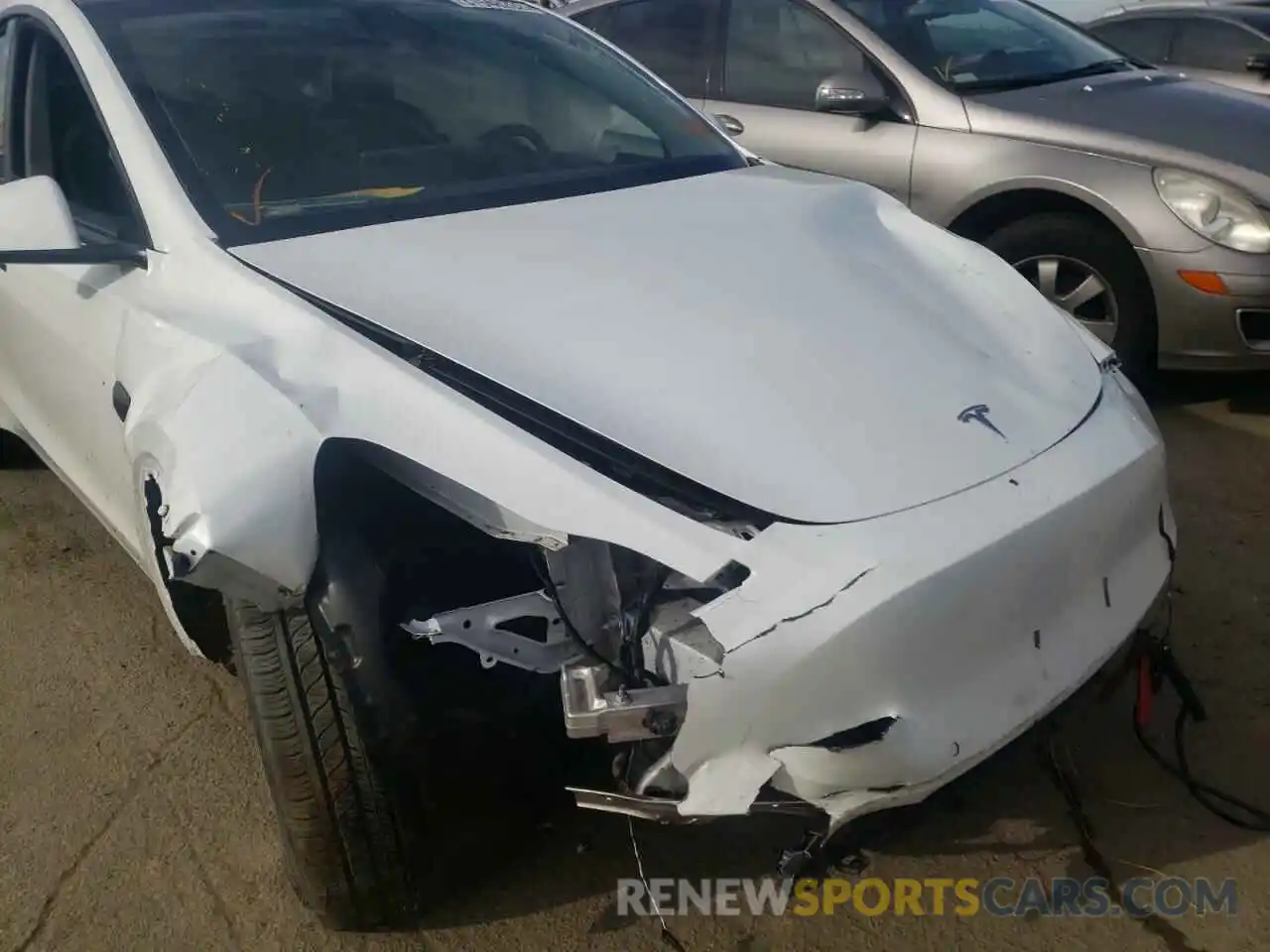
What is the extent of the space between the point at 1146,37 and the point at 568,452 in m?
7.89

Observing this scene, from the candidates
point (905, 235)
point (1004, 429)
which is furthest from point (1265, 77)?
point (1004, 429)

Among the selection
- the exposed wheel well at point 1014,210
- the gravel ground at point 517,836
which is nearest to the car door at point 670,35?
the exposed wheel well at point 1014,210

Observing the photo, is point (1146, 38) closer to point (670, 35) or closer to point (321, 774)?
point (670, 35)

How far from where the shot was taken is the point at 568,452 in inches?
70.3

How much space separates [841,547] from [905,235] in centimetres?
127

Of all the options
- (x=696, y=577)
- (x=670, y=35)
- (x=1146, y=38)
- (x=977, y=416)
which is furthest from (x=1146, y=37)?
(x=696, y=577)

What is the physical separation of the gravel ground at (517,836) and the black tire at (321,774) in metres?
0.11

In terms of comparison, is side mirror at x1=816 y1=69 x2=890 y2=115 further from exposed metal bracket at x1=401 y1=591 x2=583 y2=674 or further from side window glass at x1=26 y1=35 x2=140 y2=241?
exposed metal bracket at x1=401 y1=591 x2=583 y2=674

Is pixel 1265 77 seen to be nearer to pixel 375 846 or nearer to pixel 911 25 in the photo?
pixel 911 25

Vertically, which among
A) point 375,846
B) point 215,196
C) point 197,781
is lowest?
point 197,781

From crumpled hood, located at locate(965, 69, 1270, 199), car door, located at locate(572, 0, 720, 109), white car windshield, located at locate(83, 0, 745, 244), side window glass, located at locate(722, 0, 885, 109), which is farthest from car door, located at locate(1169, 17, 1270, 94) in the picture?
white car windshield, located at locate(83, 0, 745, 244)

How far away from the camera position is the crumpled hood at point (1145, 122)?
13.4 feet

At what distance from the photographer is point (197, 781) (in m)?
2.50

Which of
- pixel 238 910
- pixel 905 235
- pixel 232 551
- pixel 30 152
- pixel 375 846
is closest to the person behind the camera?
pixel 232 551
